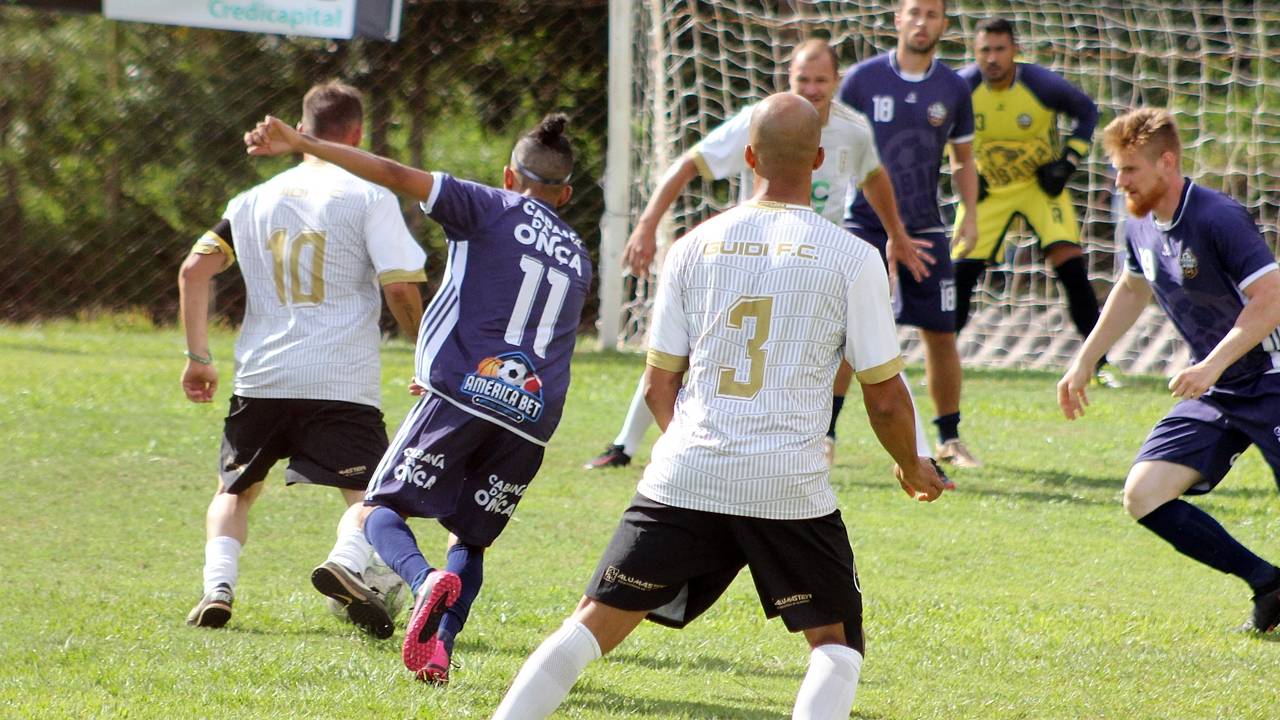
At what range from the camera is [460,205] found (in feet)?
14.6

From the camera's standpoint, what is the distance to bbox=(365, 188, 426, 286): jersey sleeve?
17.1 ft

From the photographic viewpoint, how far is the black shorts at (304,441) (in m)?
5.26

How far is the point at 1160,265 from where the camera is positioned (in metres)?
5.34

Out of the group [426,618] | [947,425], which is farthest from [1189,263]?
[947,425]

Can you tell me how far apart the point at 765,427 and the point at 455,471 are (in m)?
1.34

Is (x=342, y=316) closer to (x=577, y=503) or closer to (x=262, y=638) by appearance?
(x=262, y=638)

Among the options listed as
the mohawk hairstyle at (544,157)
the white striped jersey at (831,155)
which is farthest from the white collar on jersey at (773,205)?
the white striped jersey at (831,155)

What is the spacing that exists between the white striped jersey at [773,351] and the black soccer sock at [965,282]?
5.95 meters

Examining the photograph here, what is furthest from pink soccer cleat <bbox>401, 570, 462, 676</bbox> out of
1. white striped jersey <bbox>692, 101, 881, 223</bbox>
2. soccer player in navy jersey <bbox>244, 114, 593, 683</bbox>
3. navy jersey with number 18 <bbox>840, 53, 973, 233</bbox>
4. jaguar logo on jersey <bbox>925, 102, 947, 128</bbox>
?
jaguar logo on jersey <bbox>925, 102, 947, 128</bbox>

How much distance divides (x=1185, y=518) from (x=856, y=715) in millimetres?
1704

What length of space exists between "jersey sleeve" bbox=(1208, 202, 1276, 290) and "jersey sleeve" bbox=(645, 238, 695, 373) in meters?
2.25

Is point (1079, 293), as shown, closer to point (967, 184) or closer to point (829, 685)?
point (967, 184)

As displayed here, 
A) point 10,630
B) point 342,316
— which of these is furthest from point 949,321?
point 10,630

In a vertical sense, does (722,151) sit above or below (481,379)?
above
